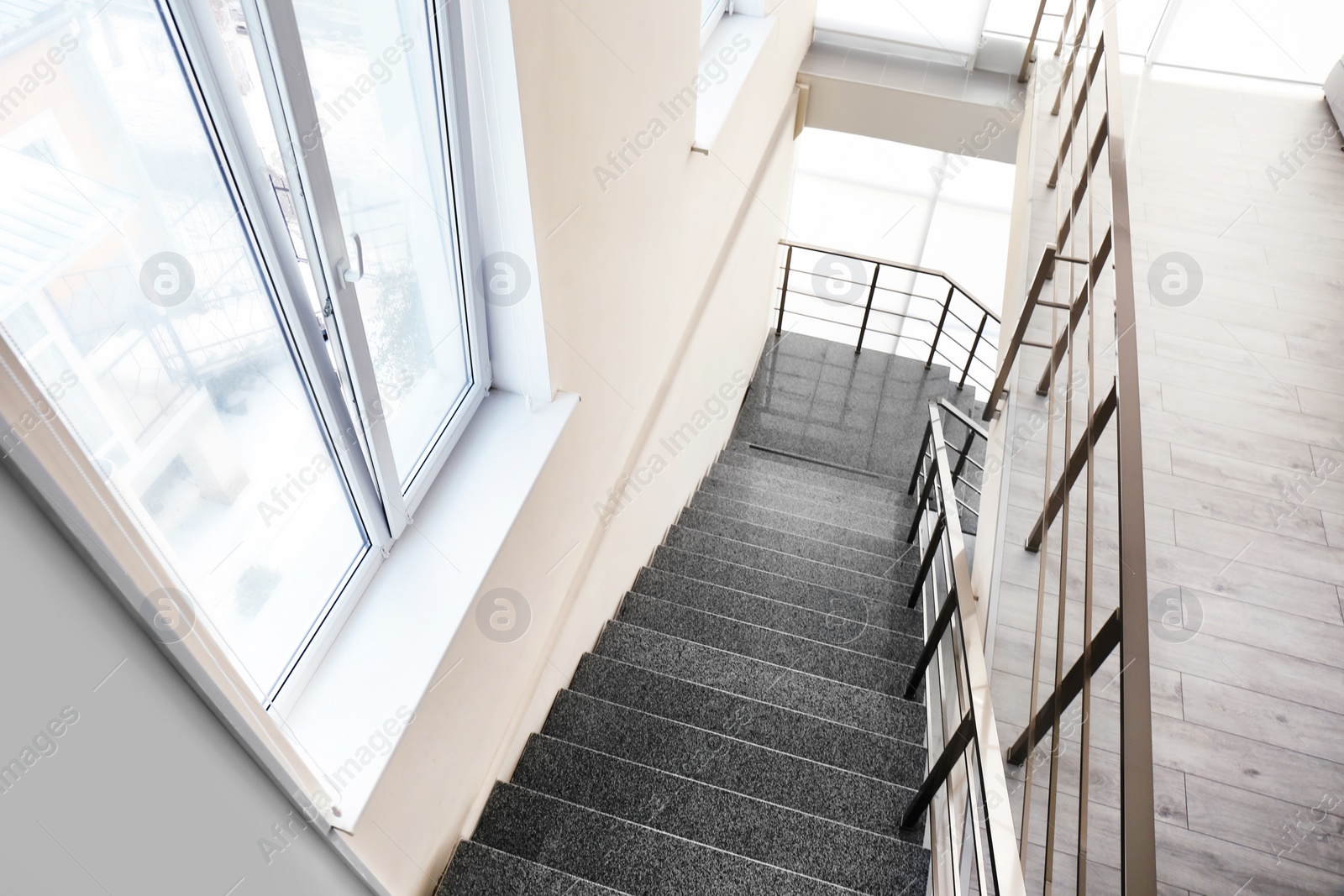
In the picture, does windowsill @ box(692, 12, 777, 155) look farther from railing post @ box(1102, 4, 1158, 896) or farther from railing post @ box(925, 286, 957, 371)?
railing post @ box(925, 286, 957, 371)

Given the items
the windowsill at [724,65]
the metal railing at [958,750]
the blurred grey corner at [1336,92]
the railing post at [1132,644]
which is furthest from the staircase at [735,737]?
the blurred grey corner at [1336,92]

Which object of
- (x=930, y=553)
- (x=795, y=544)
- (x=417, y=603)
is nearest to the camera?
(x=417, y=603)

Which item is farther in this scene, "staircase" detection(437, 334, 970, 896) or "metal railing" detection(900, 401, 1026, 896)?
"staircase" detection(437, 334, 970, 896)

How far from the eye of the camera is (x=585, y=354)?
2.12 meters

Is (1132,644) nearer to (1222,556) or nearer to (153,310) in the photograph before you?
(1222,556)

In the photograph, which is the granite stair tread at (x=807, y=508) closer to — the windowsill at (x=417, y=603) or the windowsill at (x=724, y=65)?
the windowsill at (x=724, y=65)

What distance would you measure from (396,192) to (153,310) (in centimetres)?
55

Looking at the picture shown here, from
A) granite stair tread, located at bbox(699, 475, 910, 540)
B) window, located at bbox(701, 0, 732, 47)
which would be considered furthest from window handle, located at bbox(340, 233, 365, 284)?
granite stair tread, located at bbox(699, 475, 910, 540)

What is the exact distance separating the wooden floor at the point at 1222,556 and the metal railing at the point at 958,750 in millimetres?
127

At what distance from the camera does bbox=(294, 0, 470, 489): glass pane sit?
1.19 meters

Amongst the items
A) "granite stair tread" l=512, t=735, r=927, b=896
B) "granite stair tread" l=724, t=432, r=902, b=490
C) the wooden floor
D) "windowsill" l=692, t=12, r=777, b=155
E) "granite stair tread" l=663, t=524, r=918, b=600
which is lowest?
"granite stair tread" l=724, t=432, r=902, b=490

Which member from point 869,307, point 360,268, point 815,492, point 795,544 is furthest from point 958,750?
point 869,307

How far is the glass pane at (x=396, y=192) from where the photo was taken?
1187 mm

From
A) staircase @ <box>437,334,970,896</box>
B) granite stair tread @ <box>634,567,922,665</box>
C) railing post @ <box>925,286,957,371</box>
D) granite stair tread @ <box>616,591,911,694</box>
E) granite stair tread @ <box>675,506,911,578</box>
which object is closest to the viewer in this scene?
staircase @ <box>437,334,970,896</box>
